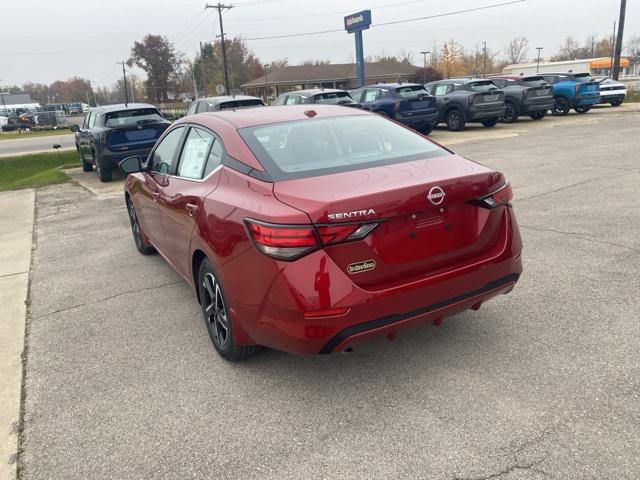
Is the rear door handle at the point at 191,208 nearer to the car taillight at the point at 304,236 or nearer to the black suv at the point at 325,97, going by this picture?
the car taillight at the point at 304,236

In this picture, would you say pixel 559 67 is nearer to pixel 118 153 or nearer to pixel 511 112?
pixel 511 112

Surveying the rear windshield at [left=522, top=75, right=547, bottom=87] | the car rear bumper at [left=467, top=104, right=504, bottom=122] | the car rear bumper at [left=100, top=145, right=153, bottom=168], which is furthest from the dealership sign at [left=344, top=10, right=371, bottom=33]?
the car rear bumper at [left=100, top=145, right=153, bottom=168]

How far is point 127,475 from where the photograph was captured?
2.55 metres

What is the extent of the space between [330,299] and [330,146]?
48.5 inches

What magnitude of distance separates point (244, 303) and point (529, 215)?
181 inches

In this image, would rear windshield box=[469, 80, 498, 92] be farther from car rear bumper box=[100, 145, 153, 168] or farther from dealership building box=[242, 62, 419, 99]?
dealership building box=[242, 62, 419, 99]

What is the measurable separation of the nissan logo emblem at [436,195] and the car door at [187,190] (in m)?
1.39

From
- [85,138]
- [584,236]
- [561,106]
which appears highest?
[85,138]

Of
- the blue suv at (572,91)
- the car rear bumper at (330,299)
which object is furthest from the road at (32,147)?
the car rear bumper at (330,299)

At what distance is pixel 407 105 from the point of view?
16.3 m

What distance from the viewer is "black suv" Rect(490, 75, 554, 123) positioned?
18.6 metres

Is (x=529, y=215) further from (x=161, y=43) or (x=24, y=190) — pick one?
(x=161, y=43)

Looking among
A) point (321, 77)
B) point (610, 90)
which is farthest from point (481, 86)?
point (321, 77)

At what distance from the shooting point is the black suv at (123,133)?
1190cm
